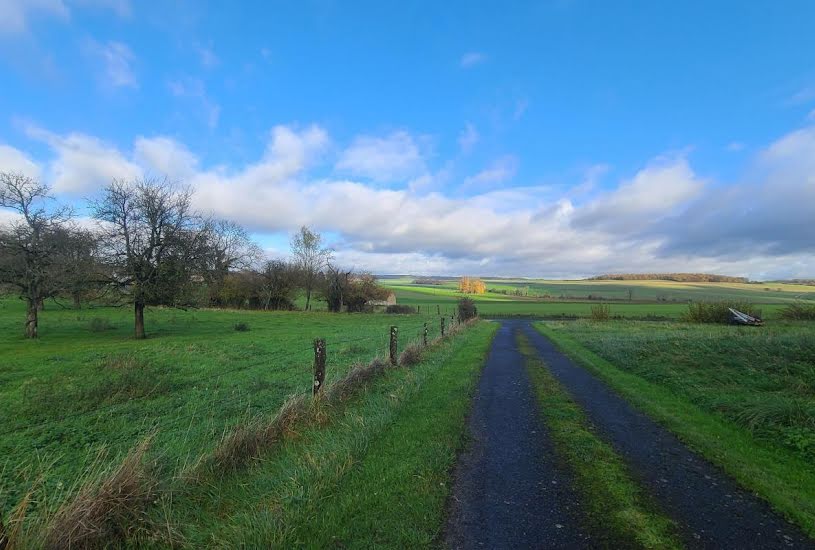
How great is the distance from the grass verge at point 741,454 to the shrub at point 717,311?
45027 mm

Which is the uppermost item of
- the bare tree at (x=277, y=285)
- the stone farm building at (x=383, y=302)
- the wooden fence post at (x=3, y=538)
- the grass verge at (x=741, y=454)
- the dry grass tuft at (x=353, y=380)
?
the bare tree at (x=277, y=285)

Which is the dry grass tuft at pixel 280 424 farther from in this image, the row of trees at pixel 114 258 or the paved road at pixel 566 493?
the row of trees at pixel 114 258

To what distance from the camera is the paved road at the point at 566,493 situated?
159 inches

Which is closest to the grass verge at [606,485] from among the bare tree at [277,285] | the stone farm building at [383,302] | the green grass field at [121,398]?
the green grass field at [121,398]

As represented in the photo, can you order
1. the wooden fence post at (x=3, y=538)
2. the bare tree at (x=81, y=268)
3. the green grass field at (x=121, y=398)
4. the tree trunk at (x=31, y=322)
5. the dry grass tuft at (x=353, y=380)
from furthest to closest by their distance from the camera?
the bare tree at (x=81, y=268)
the tree trunk at (x=31, y=322)
the dry grass tuft at (x=353, y=380)
the green grass field at (x=121, y=398)
the wooden fence post at (x=3, y=538)

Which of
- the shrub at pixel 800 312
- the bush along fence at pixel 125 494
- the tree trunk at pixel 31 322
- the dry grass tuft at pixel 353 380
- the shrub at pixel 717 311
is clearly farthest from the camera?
the shrub at pixel 717 311

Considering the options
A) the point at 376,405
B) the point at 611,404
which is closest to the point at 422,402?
the point at 376,405

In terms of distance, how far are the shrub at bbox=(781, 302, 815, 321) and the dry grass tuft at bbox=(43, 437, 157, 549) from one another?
59.0m

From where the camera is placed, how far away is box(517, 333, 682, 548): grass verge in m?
4.07

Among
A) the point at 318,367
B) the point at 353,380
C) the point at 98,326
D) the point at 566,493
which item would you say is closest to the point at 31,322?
the point at 98,326

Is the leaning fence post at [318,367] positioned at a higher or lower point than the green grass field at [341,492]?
higher

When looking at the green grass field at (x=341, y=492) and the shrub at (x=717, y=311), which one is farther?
the shrub at (x=717, y=311)

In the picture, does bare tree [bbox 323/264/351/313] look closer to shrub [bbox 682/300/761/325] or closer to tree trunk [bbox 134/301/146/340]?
tree trunk [bbox 134/301/146/340]

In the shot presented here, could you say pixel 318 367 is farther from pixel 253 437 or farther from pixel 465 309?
pixel 465 309
